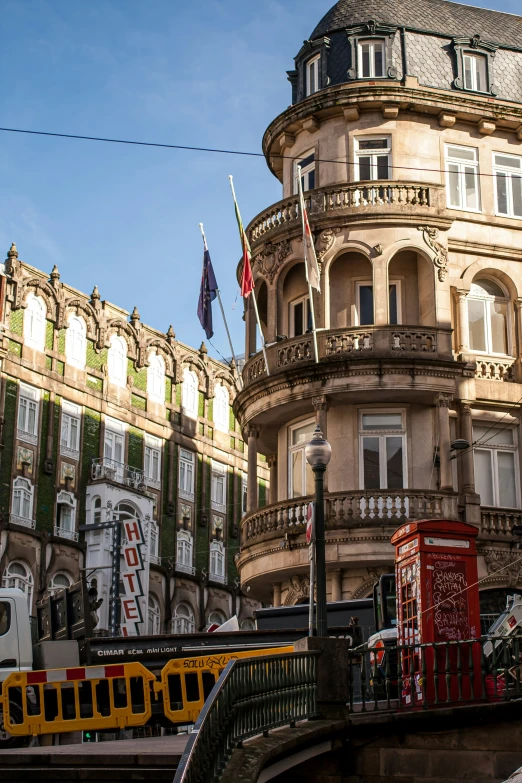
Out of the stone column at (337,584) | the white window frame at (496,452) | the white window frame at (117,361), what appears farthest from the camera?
the white window frame at (117,361)

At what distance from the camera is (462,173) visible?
36250mm

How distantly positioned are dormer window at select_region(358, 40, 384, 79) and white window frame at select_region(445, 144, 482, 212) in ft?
10.4

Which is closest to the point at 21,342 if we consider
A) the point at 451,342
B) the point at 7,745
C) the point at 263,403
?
the point at 263,403

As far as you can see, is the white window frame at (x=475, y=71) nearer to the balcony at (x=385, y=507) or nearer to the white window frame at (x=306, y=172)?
the white window frame at (x=306, y=172)

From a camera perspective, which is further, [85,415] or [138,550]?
[85,415]

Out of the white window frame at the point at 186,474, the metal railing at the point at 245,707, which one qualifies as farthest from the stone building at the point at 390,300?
the white window frame at the point at 186,474

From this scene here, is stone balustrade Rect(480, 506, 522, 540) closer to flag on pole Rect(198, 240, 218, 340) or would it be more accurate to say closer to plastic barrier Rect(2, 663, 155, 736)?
flag on pole Rect(198, 240, 218, 340)

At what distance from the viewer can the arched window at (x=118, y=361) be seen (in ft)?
203

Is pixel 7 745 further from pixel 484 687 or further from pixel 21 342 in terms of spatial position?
pixel 21 342

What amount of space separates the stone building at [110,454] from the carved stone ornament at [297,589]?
17.9 m

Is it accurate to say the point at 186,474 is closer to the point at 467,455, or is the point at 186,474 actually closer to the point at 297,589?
the point at 297,589

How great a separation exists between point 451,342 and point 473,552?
1377cm

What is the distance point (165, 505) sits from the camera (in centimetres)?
6362

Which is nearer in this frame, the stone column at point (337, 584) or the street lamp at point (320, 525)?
the street lamp at point (320, 525)
